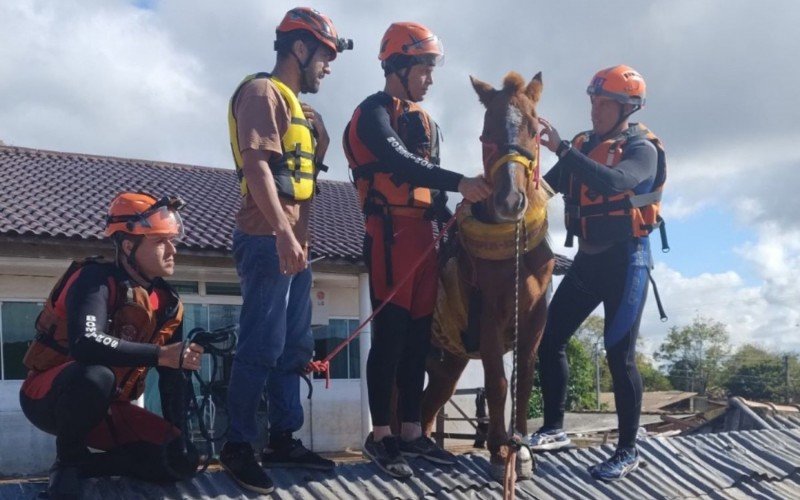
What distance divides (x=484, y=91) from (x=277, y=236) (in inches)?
62.3

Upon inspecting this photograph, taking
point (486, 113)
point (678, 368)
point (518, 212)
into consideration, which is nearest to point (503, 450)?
point (518, 212)

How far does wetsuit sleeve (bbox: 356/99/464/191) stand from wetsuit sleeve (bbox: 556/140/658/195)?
788 mm

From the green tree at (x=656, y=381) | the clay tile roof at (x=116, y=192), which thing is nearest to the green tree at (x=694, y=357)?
the green tree at (x=656, y=381)

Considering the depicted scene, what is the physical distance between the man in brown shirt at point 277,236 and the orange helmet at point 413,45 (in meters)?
0.39

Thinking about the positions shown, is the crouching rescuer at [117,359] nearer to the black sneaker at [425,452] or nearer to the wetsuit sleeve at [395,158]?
the wetsuit sleeve at [395,158]

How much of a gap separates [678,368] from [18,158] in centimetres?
4568

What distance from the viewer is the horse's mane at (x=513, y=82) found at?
17.0 feet

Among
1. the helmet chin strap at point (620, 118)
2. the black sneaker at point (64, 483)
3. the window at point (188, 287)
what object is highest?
the helmet chin strap at point (620, 118)

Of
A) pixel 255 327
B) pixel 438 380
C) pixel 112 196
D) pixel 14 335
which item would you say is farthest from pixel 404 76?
pixel 112 196

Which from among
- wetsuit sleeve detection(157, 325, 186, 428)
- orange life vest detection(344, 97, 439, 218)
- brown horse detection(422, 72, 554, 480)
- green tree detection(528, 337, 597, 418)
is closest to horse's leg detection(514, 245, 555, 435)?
brown horse detection(422, 72, 554, 480)

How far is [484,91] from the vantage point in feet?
17.2

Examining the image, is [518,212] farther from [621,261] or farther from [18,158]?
[18,158]

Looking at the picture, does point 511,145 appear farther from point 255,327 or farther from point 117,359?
point 117,359

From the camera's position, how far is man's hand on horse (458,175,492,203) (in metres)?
4.92
